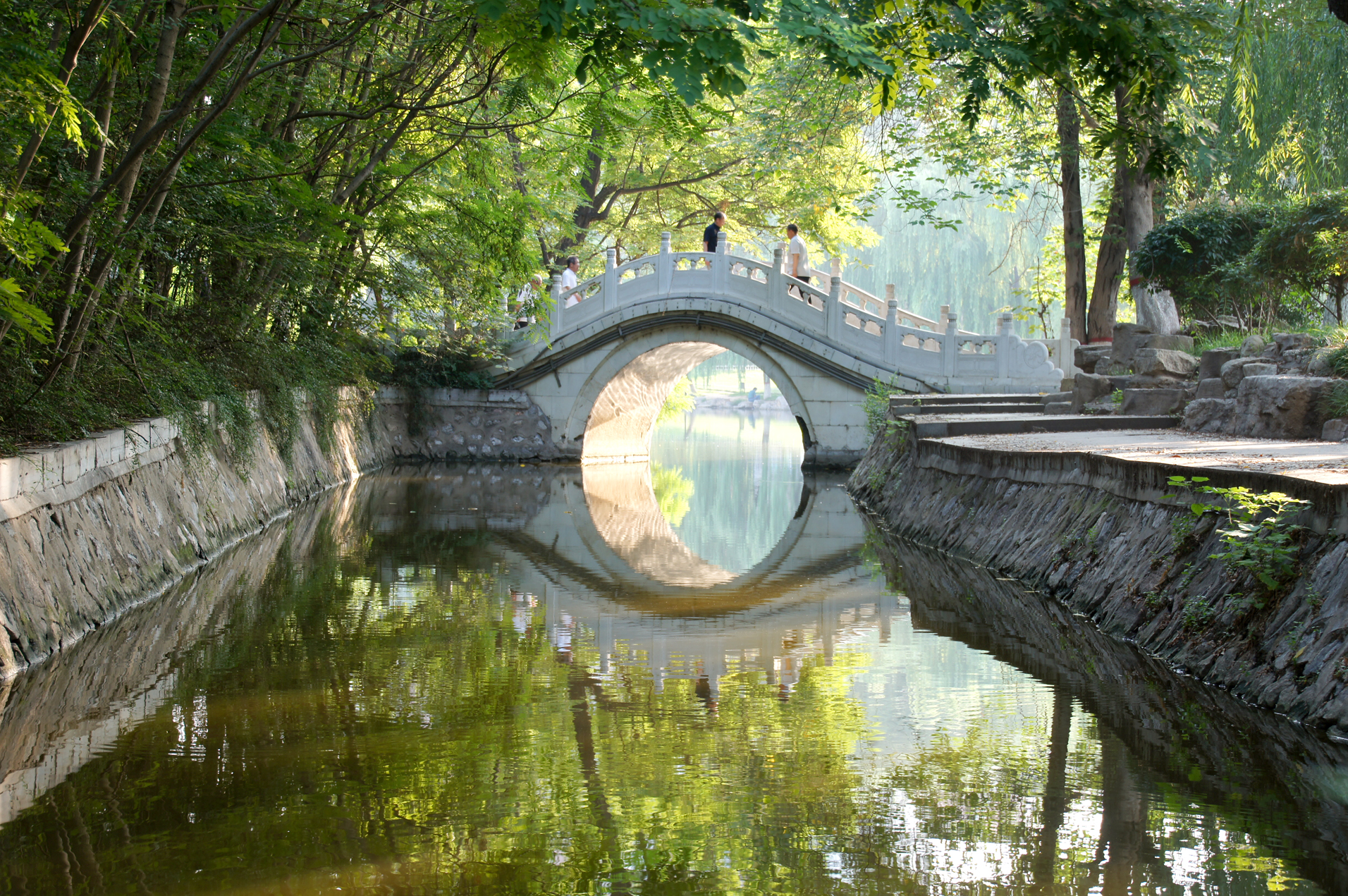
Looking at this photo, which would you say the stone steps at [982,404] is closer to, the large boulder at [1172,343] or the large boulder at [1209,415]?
the large boulder at [1172,343]

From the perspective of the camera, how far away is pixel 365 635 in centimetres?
620

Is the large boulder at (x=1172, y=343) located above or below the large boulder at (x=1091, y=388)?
above

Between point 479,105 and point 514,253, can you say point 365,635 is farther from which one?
point 514,253

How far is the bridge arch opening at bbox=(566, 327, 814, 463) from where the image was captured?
1964cm

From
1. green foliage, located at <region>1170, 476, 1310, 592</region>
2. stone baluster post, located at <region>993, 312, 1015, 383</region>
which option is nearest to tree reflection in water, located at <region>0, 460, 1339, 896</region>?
green foliage, located at <region>1170, 476, 1310, 592</region>

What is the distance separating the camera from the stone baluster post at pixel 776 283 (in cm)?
1902

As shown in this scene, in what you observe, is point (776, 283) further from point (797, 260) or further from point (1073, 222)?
point (1073, 222)

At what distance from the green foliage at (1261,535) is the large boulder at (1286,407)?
3.66 meters

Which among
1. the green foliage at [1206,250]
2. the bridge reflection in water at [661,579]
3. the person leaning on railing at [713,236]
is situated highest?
the person leaning on railing at [713,236]

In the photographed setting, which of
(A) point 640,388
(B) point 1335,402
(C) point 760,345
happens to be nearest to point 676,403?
(A) point 640,388

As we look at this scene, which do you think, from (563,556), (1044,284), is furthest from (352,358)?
(1044,284)

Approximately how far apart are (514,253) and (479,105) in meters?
4.37

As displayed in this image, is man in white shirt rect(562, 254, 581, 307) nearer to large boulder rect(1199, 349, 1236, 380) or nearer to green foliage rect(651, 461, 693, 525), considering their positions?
green foliage rect(651, 461, 693, 525)

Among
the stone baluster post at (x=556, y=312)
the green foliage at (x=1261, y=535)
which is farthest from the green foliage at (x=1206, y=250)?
the stone baluster post at (x=556, y=312)
